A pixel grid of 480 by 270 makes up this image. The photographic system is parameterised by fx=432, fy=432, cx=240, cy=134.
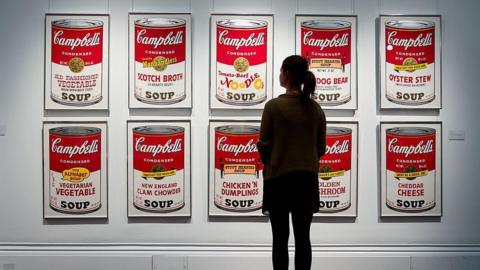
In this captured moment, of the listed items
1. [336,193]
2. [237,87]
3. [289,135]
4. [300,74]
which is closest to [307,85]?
[300,74]

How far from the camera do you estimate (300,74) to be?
84.7 inches

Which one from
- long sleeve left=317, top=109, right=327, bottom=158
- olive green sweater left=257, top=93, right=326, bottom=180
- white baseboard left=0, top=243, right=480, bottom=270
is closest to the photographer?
olive green sweater left=257, top=93, right=326, bottom=180

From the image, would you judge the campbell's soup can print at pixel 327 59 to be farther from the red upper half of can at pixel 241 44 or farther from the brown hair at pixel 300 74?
the brown hair at pixel 300 74

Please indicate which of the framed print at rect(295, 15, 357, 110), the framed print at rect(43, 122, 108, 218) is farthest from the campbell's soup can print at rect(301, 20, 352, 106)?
the framed print at rect(43, 122, 108, 218)

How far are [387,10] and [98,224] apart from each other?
2.64m

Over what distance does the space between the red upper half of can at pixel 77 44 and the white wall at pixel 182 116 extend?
4.1 inches

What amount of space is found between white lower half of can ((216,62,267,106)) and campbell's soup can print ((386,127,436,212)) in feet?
3.31

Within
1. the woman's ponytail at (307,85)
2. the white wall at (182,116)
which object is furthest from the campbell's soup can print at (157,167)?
the woman's ponytail at (307,85)

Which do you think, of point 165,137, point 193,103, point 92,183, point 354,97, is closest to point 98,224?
point 92,183

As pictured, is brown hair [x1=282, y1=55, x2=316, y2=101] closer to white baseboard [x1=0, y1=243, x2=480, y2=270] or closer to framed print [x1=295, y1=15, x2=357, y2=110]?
framed print [x1=295, y1=15, x2=357, y2=110]

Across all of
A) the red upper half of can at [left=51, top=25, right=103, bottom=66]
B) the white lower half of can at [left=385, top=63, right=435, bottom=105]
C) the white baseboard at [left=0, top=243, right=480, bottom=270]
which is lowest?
the white baseboard at [left=0, top=243, right=480, bottom=270]

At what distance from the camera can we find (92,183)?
312cm

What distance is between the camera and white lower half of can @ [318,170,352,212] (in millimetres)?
3131

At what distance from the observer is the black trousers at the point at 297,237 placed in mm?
2146
